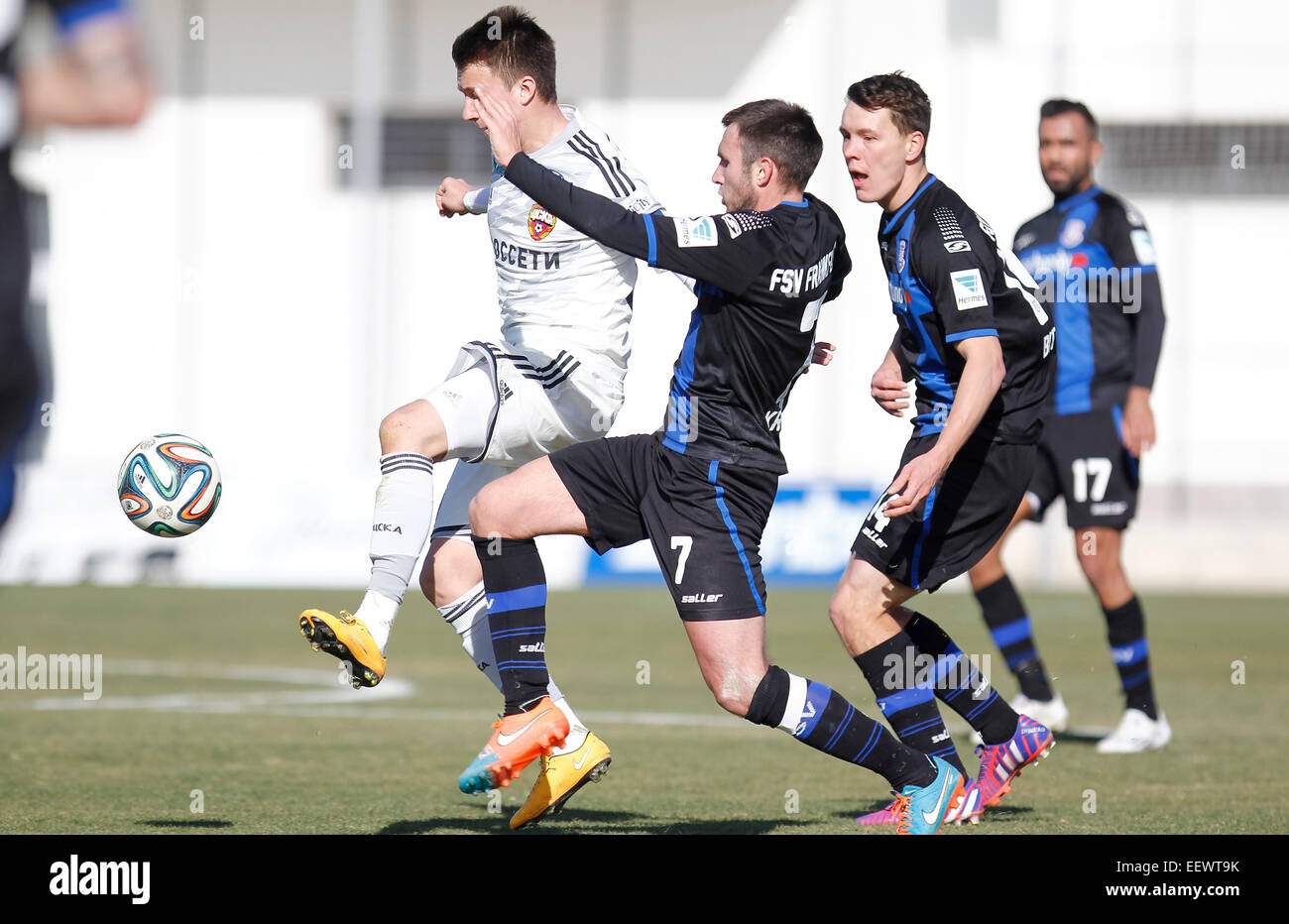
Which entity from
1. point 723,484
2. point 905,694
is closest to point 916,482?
point 723,484

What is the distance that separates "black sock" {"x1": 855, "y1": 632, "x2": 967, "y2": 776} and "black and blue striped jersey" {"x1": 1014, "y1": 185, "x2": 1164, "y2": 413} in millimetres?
2764

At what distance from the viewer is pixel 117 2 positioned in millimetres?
2979

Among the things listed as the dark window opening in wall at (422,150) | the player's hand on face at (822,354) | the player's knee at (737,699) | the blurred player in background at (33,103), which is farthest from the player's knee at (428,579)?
the dark window opening in wall at (422,150)

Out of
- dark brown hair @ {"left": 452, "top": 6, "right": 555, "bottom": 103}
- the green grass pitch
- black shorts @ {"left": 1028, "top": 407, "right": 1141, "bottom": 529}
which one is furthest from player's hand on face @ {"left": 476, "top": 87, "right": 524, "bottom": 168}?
black shorts @ {"left": 1028, "top": 407, "right": 1141, "bottom": 529}

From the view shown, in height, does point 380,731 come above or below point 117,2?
below

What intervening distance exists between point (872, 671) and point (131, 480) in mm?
2508

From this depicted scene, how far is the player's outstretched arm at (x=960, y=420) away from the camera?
185 inches

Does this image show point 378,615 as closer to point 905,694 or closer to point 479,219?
Answer: point 905,694

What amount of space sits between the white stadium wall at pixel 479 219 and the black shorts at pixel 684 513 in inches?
640

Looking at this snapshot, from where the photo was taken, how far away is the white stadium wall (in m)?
22.5

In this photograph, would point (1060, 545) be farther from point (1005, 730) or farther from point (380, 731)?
point (1005, 730)

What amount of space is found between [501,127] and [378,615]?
4.89ft

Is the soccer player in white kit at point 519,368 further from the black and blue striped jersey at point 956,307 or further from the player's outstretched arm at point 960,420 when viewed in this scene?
the player's outstretched arm at point 960,420
